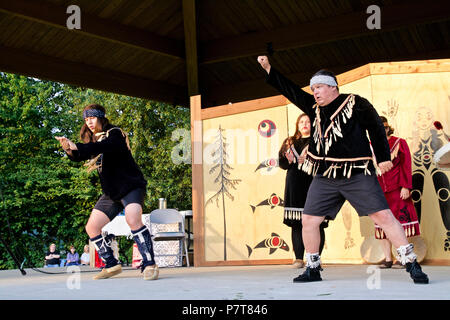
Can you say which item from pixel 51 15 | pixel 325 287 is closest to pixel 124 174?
pixel 325 287

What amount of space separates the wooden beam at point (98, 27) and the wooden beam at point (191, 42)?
0.34m

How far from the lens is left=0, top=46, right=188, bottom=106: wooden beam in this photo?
858 cm

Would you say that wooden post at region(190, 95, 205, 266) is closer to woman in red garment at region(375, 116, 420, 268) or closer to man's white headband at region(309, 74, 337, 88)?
woman in red garment at region(375, 116, 420, 268)

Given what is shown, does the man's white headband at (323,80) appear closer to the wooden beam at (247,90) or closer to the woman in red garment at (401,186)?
the woman in red garment at (401,186)

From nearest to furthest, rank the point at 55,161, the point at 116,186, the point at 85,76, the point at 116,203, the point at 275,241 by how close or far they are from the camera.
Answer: the point at 116,186
the point at 116,203
the point at 275,241
the point at 85,76
the point at 55,161

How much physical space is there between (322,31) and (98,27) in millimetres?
3633

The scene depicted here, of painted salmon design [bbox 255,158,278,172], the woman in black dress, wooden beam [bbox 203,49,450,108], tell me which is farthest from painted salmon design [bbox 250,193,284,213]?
wooden beam [bbox 203,49,450,108]

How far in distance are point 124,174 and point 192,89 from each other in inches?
225

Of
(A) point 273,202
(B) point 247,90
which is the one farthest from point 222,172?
(B) point 247,90

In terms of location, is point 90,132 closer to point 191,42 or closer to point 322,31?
point 191,42

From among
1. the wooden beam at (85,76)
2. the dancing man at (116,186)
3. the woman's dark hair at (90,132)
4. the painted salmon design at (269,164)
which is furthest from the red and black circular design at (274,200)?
the wooden beam at (85,76)

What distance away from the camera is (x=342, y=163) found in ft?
12.0

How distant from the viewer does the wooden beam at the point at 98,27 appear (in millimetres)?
7598
